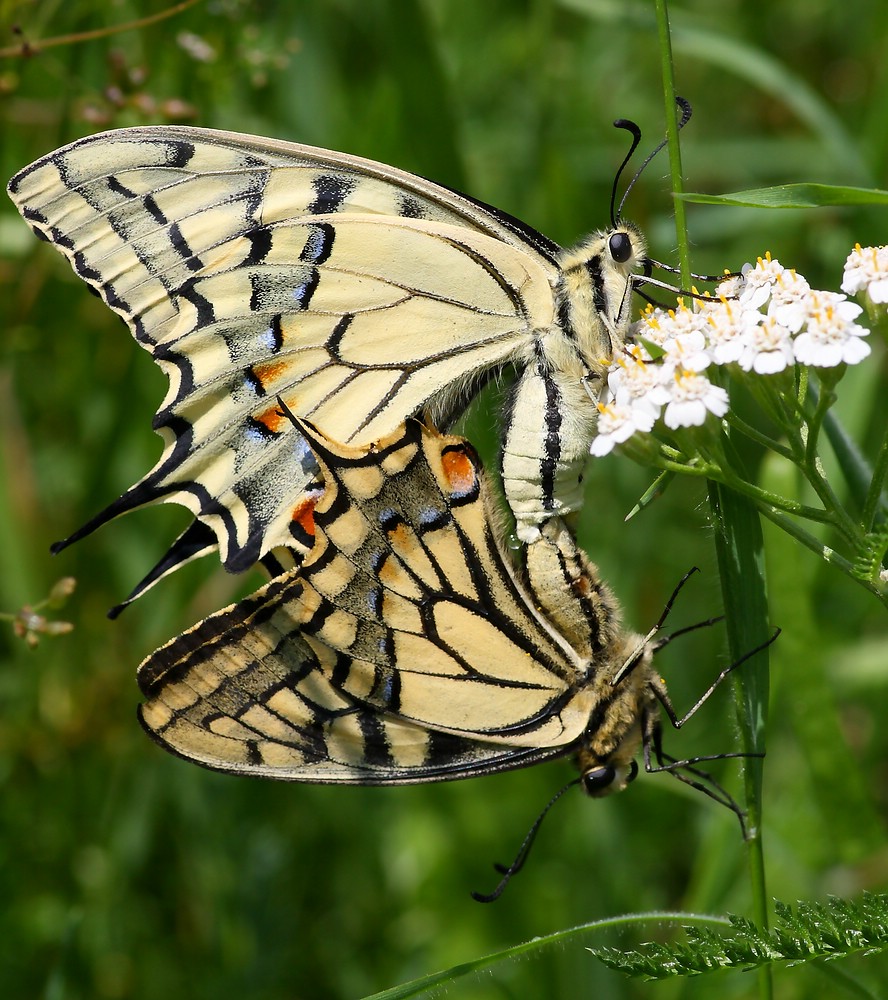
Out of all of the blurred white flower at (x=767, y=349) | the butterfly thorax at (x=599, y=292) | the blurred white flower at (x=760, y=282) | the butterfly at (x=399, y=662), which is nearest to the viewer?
the blurred white flower at (x=767, y=349)

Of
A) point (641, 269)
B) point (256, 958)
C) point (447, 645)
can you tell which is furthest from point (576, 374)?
point (256, 958)

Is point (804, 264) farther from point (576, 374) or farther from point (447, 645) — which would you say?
point (447, 645)

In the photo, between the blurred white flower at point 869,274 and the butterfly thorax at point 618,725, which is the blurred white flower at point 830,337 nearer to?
the blurred white flower at point 869,274

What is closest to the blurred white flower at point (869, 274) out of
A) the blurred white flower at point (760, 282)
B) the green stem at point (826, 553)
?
the blurred white flower at point (760, 282)

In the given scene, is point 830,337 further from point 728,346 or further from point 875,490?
point 875,490

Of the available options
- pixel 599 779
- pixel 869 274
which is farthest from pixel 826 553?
pixel 599 779

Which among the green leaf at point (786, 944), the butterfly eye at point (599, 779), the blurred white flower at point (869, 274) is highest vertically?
the blurred white flower at point (869, 274)

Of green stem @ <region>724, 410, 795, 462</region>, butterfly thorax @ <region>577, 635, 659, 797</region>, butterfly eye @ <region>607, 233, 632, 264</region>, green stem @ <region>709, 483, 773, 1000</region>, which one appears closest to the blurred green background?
butterfly thorax @ <region>577, 635, 659, 797</region>

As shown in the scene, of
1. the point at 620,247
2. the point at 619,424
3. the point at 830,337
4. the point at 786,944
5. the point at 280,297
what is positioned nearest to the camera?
the point at 786,944
